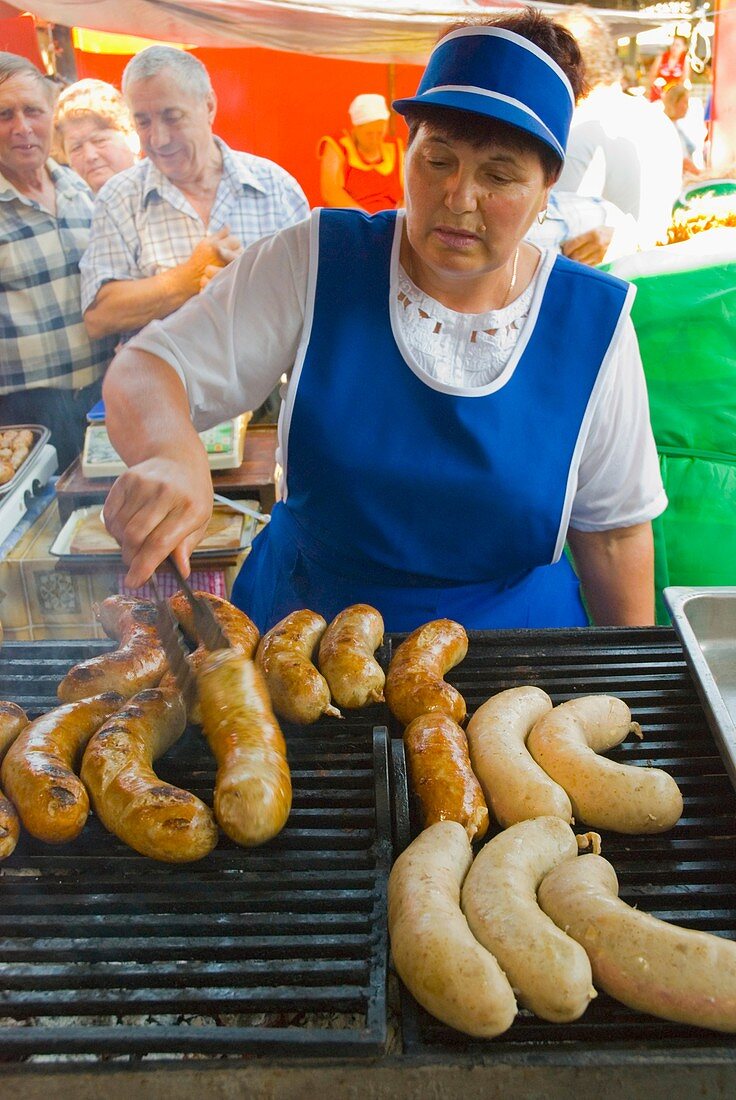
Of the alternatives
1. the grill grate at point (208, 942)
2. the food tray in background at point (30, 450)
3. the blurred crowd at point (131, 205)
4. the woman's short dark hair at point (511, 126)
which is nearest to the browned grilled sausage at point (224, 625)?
the grill grate at point (208, 942)

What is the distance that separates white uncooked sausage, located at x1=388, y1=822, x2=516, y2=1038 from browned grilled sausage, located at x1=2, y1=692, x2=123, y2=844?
587 millimetres

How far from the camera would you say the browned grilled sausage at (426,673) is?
1.89 metres

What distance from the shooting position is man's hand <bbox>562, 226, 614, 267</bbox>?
4539 millimetres

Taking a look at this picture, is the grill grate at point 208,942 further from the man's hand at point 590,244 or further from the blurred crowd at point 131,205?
the blurred crowd at point 131,205

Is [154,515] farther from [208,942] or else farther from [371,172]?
[371,172]

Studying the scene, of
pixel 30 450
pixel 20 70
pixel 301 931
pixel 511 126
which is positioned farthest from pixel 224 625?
pixel 20 70

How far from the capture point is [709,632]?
2232mm

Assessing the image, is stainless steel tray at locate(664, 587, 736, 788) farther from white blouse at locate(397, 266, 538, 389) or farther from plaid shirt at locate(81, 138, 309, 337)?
plaid shirt at locate(81, 138, 309, 337)

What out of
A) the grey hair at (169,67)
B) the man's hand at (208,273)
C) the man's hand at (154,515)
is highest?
the grey hair at (169,67)

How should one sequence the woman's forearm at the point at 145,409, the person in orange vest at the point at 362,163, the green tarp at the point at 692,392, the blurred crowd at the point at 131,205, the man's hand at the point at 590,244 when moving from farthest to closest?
the person in orange vest at the point at 362,163 → the blurred crowd at the point at 131,205 → the man's hand at the point at 590,244 → the green tarp at the point at 692,392 → the woman's forearm at the point at 145,409

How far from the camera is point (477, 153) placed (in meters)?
2.08

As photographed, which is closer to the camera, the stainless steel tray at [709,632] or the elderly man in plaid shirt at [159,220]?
the stainless steel tray at [709,632]

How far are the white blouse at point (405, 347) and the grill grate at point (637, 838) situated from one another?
558mm

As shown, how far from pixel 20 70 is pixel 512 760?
14.7 feet
